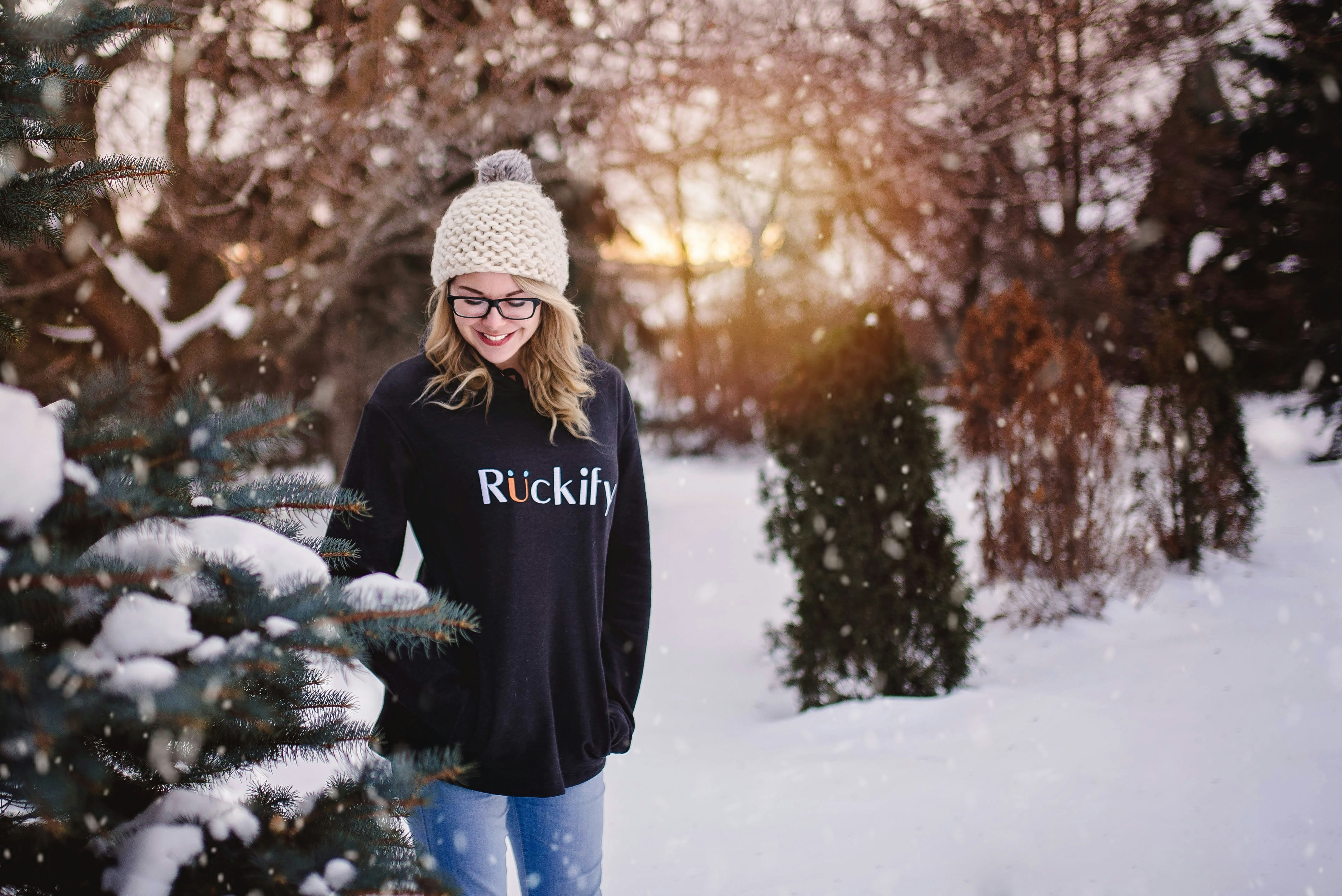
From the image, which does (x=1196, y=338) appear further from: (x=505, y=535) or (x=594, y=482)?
(x=505, y=535)

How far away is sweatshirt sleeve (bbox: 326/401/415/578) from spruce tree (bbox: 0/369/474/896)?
1.06 feet

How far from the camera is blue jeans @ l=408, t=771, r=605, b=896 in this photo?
1.67 metres

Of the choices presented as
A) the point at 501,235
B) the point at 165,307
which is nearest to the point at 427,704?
the point at 501,235

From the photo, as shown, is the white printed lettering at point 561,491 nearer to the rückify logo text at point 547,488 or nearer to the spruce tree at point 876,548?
the rückify logo text at point 547,488

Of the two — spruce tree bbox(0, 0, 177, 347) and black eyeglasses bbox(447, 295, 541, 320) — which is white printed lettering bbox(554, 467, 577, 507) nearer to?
black eyeglasses bbox(447, 295, 541, 320)

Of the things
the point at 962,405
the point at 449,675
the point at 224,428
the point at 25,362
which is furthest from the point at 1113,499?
the point at 25,362

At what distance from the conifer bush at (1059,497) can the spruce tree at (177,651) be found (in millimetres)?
5364

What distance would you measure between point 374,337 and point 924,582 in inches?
321

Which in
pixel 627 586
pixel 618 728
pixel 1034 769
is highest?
pixel 627 586

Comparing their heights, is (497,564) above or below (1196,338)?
below

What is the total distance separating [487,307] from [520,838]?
1.22m

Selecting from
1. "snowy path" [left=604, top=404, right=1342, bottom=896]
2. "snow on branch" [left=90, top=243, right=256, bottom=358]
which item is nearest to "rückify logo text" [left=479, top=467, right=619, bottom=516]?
"snowy path" [left=604, top=404, right=1342, bottom=896]

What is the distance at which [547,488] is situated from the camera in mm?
1753

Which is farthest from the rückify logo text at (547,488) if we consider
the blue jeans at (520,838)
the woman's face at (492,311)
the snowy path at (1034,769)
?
the snowy path at (1034,769)
